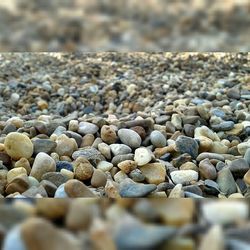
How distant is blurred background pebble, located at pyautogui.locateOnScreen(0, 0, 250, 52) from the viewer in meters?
0.60

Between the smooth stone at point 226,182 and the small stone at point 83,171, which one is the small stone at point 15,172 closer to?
the small stone at point 83,171

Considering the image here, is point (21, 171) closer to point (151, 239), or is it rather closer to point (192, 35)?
point (192, 35)

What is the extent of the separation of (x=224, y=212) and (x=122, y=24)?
40 cm

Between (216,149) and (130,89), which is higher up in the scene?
(216,149)

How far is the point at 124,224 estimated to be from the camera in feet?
0.79

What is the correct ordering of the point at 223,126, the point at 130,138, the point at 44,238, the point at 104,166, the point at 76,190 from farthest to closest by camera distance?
the point at 223,126
the point at 130,138
the point at 104,166
the point at 76,190
the point at 44,238

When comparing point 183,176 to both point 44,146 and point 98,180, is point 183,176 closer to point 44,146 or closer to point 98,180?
point 98,180

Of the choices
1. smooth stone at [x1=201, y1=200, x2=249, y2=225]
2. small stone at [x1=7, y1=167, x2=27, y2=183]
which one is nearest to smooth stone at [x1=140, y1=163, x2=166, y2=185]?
small stone at [x1=7, y1=167, x2=27, y2=183]

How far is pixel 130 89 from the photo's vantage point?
5.77 ft

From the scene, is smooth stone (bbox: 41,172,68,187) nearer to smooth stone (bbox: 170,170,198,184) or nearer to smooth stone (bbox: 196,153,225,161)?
smooth stone (bbox: 170,170,198,184)

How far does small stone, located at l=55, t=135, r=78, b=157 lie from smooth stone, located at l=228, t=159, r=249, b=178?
31 cm

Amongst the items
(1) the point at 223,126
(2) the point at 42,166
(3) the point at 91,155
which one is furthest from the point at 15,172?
(1) the point at 223,126

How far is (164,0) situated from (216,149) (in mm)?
559

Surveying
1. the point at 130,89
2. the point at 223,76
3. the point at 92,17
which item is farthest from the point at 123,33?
the point at 223,76
